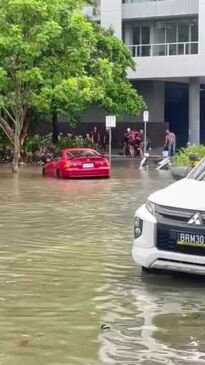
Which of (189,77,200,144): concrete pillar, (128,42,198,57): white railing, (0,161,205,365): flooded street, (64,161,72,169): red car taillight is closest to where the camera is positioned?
(0,161,205,365): flooded street

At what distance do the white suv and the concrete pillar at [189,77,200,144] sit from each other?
4777 centimetres

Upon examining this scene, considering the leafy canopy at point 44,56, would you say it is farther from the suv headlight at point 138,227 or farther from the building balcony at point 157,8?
the suv headlight at point 138,227

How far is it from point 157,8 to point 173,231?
49.7 metres

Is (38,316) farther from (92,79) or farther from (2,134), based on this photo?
(2,134)

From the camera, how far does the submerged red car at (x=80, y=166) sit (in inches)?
1170

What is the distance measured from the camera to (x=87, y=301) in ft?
26.3

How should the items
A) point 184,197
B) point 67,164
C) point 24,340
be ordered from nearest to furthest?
point 24,340 < point 184,197 < point 67,164

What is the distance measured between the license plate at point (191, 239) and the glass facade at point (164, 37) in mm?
47410

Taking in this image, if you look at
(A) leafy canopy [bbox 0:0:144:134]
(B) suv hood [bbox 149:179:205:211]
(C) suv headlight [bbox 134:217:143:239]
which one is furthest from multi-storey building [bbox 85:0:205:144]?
(C) suv headlight [bbox 134:217:143:239]

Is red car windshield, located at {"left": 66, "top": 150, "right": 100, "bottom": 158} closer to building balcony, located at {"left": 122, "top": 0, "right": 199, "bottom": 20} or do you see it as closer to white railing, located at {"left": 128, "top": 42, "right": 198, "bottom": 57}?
white railing, located at {"left": 128, "top": 42, "right": 198, "bottom": 57}

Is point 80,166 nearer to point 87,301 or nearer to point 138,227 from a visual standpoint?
point 138,227

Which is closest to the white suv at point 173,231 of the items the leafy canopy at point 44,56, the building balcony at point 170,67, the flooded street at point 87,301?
the flooded street at point 87,301

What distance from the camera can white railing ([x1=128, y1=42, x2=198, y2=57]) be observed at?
54903mm

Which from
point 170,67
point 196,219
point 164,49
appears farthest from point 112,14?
point 196,219
